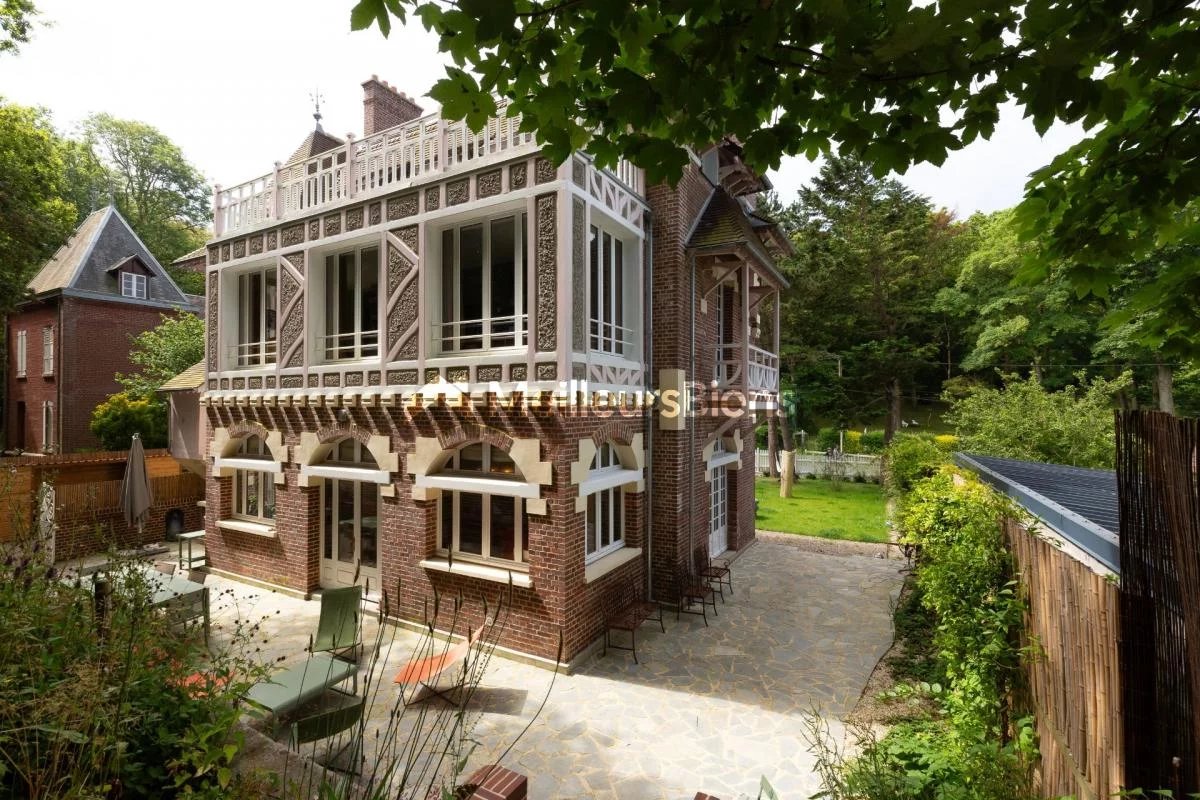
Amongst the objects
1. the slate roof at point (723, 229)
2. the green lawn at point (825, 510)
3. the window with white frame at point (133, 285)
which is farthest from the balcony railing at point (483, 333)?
the window with white frame at point (133, 285)

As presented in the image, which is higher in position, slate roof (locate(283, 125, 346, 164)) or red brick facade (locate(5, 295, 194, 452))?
slate roof (locate(283, 125, 346, 164))

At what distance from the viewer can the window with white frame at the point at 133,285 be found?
69.7 feet

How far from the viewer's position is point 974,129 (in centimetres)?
241

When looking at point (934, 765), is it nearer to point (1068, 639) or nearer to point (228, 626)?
point (1068, 639)

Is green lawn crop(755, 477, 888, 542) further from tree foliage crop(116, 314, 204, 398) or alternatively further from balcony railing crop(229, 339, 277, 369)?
tree foliage crop(116, 314, 204, 398)

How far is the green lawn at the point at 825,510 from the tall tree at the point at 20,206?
20552 millimetres

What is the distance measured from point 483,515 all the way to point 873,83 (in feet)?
24.6

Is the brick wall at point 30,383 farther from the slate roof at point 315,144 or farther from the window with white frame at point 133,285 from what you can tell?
the slate roof at point 315,144

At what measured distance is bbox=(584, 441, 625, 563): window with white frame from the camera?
336 inches

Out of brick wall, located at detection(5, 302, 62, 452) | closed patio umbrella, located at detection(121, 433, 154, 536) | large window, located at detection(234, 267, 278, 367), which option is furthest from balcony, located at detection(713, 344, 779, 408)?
brick wall, located at detection(5, 302, 62, 452)

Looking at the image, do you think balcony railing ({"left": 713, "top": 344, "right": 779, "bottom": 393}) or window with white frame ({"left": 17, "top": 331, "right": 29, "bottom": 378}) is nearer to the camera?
balcony railing ({"left": 713, "top": 344, "right": 779, "bottom": 393})

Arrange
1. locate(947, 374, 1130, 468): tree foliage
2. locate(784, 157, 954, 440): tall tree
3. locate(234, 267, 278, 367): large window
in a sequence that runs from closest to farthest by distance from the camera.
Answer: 1. locate(234, 267, 278, 367): large window
2. locate(947, 374, 1130, 468): tree foliage
3. locate(784, 157, 954, 440): tall tree

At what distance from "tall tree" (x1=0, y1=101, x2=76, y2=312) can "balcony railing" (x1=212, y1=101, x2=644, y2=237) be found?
5.89m

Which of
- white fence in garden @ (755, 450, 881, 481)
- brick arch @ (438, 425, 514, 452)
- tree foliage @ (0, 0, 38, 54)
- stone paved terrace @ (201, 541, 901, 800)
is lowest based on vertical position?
stone paved terrace @ (201, 541, 901, 800)
